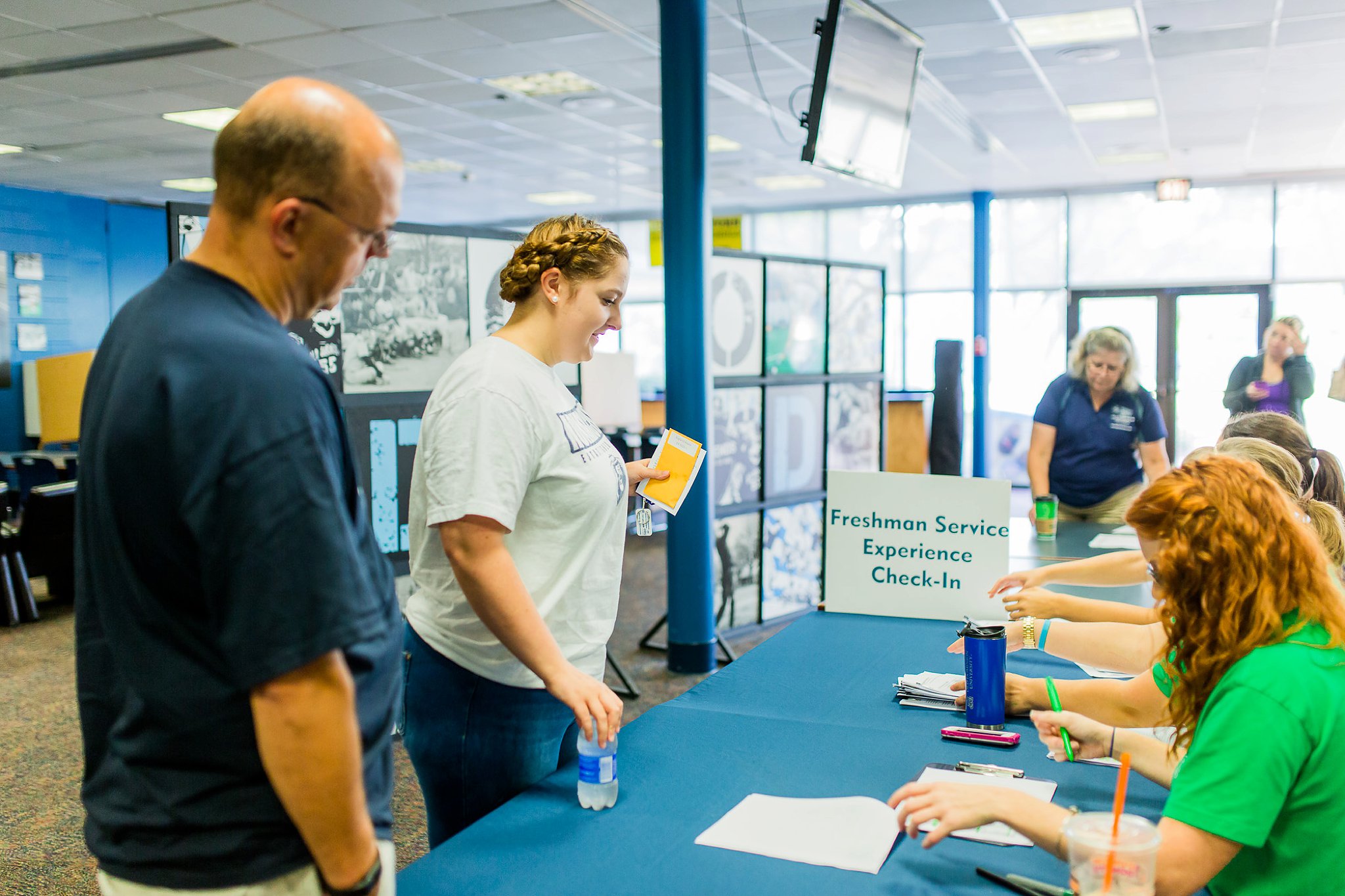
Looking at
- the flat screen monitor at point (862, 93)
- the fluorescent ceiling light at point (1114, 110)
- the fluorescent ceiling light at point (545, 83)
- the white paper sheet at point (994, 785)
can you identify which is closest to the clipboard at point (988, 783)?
the white paper sheet at point (994, 785)

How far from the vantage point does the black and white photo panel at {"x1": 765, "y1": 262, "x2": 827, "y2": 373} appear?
17.3ft

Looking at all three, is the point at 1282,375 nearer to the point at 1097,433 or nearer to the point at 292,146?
the point at 1097,433

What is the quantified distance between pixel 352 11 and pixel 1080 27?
3800mm

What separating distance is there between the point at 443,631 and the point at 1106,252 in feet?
33.9

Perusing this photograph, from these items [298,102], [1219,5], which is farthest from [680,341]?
[298,102]

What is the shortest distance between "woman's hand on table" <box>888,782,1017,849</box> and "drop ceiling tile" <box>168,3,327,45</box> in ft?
17.1

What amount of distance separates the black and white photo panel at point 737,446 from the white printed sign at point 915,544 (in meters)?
2.13

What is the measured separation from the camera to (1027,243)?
35.4ft

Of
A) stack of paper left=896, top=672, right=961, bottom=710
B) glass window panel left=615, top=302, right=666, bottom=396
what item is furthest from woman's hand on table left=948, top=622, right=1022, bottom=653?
glass window panel left=615, top=302, right=666, bottom=396

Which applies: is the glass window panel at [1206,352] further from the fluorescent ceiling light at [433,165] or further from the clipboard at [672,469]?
the clipboard at [672,469]

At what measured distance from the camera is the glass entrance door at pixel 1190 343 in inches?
391

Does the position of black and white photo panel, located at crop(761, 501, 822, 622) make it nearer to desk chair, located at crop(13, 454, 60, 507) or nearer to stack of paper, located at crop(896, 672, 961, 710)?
stack of paper, located at crop(896, 672, 961, 710)

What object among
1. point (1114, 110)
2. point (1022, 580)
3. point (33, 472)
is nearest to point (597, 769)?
point (1022, 580)

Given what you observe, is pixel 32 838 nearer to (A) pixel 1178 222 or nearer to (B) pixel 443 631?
(B) pixel 443 631
